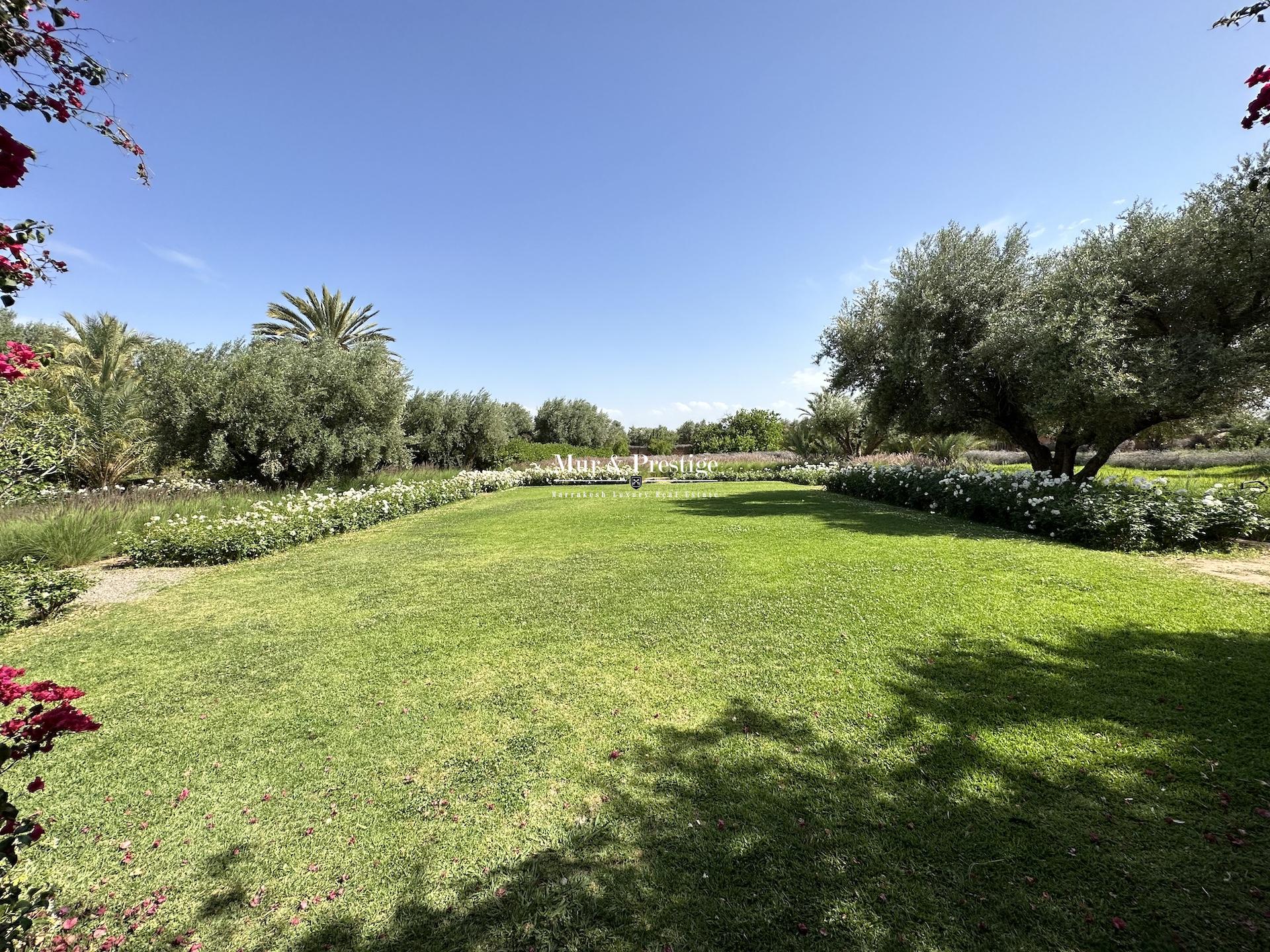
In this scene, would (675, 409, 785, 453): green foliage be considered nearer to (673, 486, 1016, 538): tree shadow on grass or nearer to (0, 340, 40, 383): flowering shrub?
(673, 486, 1016, 538): tree shadow on grass

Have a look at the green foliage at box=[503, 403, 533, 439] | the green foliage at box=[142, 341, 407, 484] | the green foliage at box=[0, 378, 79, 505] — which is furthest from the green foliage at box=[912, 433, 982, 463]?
the green foliage at box=[503, 403, 533, 439]

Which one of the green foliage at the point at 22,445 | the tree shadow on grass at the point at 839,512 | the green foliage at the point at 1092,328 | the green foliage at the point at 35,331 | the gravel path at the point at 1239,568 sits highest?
the green foliage at the point at 35,331

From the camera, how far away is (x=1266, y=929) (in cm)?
167

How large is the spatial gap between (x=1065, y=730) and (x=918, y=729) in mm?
832

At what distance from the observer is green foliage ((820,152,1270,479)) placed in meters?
8.22

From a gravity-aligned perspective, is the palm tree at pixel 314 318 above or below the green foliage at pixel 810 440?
above

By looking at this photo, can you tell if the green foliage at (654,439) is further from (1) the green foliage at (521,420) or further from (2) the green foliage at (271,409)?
(2) the green foliage at (271,409)

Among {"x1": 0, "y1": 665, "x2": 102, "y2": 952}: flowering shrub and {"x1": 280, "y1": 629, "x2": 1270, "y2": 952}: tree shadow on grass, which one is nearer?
{"x1": 0, "y1": 665, "x2": 102, "y2": 952}: flowering shrub

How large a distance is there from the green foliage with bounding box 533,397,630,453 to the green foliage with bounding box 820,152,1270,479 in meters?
24.6

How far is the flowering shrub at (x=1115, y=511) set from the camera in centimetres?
669

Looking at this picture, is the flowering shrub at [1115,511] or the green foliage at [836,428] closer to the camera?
the flowering shrub at [1115,511]

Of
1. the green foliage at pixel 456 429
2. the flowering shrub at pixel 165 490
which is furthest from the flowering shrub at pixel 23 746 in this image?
the green foliage at pixel 456 429

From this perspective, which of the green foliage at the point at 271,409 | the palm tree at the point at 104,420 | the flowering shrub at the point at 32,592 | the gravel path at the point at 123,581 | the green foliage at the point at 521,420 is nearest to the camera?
the flowering shrub at the point at 32,592

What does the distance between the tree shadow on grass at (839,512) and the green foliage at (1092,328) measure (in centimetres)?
282
